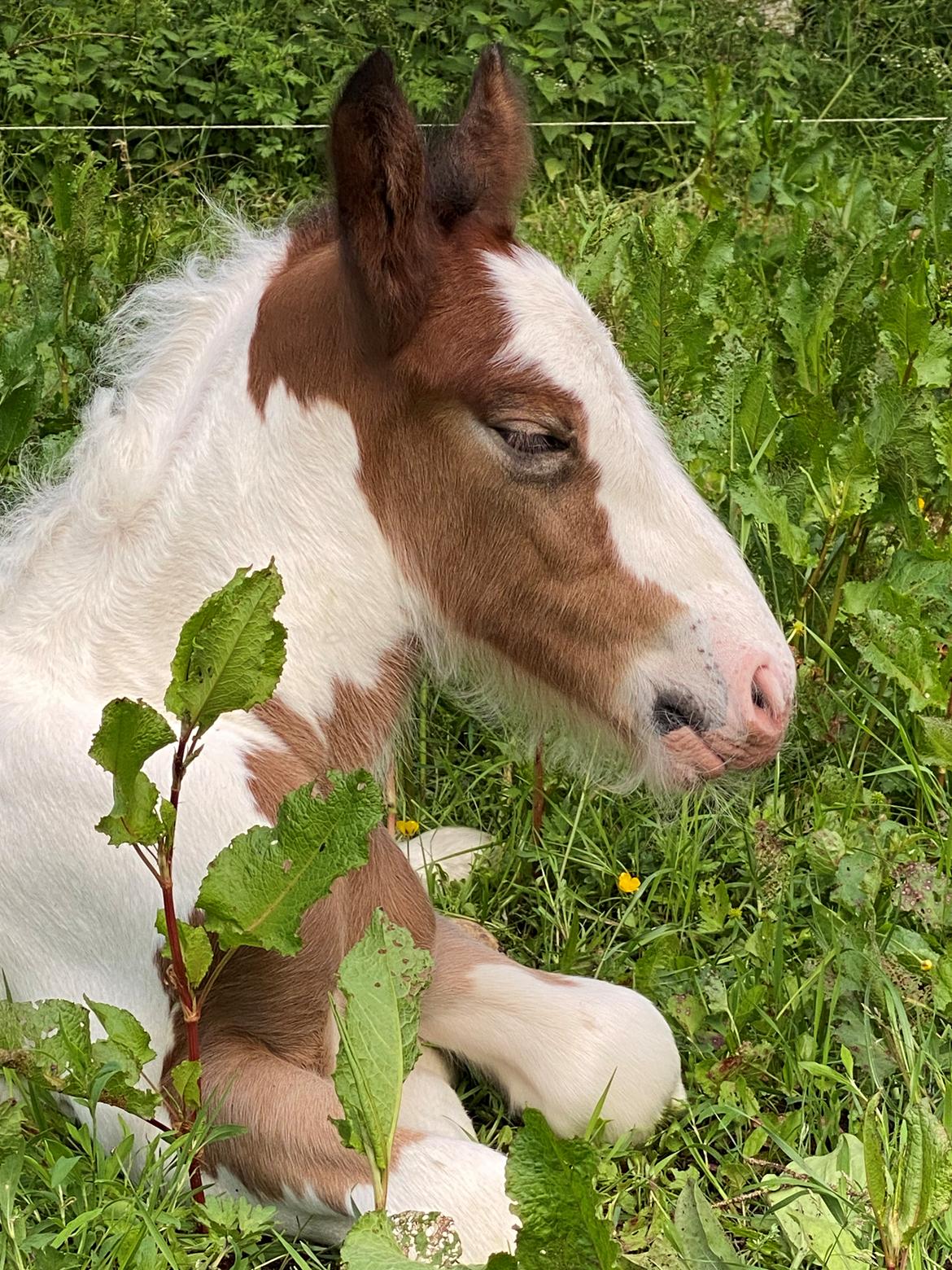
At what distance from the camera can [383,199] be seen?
7.65 feet

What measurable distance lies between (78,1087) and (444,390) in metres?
1.14

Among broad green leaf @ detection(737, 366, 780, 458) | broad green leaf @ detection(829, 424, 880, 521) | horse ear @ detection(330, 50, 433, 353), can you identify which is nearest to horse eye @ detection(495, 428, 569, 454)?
horse ear @ detection(330, 50, 433, 353)

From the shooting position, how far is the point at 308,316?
246cm

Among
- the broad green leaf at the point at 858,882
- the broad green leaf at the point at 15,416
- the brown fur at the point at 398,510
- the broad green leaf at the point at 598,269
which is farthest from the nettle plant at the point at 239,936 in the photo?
the broad green leaf at the point at 598,269

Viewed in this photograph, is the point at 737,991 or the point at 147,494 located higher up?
the point at 147,494

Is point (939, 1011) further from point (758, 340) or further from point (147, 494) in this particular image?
point (758, 340)

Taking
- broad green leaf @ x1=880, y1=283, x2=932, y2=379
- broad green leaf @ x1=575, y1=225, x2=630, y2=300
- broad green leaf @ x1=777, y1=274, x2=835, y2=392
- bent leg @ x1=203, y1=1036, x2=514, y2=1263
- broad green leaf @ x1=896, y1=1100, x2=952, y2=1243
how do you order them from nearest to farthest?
1. broad green leaf @ x1=896, y1=1100, x2=952, y2=1243
2. bent leg @ x1=203, y1=1036, x2=514, y2=1263
3. broad green leaf @ x1=880, y1=283, x2=932, y2=379
4. broad green leaf @ x1=777, y1=274, x2=835, y2=392
5. broad green leaf @ x1=575, y1=225, x2=630, y2=300

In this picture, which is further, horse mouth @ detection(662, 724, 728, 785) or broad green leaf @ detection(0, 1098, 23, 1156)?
horse mouth @ detection(662, 724, 728, 785)

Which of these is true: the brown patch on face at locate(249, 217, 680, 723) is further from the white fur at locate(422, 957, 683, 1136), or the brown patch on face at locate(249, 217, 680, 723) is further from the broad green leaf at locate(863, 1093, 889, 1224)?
the broad green leaf at locate(863, 1093, 889, 1224)

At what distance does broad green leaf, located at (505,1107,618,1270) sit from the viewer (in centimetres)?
179

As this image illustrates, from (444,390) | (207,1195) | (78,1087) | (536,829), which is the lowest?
(536,829)

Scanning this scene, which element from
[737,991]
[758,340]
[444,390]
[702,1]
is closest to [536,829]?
[737,991]

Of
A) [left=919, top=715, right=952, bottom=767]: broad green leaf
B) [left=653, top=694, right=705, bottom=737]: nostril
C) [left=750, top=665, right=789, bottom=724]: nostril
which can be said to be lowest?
[left=919, top=715, right=952, bottom=767]: broad green leaf

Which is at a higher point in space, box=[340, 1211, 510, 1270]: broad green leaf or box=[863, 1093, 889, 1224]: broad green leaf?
box=[340, 1211, 510, 1270]: broad green leaf
